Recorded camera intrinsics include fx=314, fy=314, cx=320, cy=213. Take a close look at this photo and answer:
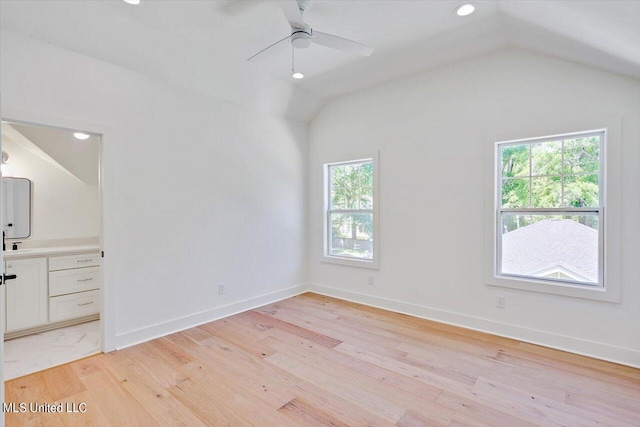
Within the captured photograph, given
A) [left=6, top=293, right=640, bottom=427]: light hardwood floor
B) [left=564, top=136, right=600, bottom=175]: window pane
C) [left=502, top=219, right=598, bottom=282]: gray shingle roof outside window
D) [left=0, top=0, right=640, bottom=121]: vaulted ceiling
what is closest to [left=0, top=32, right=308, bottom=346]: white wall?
[left=0, top=0, right=640, bottom=121]: vaulted ceiling

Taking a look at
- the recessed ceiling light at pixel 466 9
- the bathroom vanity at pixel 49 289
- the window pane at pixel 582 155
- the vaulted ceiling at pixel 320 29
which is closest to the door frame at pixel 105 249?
the bathroom vanity at pixel 49 289

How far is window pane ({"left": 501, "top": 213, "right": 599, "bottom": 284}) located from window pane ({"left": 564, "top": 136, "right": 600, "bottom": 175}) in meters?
0.43

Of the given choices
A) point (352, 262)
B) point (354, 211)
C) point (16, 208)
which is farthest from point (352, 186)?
point (16, 208)

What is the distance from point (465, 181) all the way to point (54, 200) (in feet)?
16.4

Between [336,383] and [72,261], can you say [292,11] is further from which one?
[72,261]

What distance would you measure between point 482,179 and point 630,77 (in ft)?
4.49

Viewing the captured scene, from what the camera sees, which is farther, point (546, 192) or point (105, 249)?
point (546, 192)

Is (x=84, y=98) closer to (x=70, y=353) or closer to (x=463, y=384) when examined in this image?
(x=70, y=353)

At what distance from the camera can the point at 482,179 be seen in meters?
3.35

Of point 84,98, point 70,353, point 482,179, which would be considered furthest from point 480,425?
point 84,98

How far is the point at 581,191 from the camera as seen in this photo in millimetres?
2920

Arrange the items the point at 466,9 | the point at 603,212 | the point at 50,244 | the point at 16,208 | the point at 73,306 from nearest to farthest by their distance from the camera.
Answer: the point at 466,9
the point at 603,212
the point at 73,306
the point at 16,208
the point at 50,244

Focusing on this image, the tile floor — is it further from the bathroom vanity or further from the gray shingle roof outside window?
the gray shingle roof outside window

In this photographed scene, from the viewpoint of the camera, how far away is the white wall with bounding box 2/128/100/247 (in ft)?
12.4
